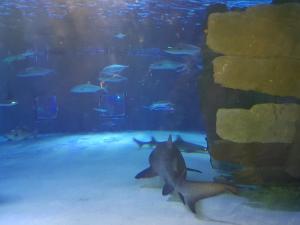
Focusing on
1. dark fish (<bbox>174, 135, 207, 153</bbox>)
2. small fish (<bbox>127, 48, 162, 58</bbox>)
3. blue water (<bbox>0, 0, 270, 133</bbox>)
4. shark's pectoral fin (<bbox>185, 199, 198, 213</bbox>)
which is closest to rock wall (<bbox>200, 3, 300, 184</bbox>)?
shark's pectoral fin (<bbox>185, 199, 198, 213</bbox>)

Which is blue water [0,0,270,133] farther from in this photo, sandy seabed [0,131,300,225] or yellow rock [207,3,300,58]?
yellow rock [207,3,300,58]

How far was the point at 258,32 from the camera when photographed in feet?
19.0

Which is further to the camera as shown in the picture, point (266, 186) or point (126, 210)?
point (266, 186)

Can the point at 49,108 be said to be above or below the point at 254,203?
below

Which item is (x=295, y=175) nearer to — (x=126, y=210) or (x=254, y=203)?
(x=254, y=203)

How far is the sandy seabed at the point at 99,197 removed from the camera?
4.44 m

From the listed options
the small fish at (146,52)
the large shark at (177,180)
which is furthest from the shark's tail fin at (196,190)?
the small fish at (146,52)

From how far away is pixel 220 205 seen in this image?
4941 millimetres

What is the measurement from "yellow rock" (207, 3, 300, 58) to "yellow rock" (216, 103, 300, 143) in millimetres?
879


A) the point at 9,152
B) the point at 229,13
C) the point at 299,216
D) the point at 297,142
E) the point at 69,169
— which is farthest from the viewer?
the point at 9,152

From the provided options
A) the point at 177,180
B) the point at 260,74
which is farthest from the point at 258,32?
the point at 177,180

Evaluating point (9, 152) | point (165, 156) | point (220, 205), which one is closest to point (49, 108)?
point (9, 152)

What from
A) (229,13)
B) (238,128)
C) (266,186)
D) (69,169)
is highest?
(229,13)

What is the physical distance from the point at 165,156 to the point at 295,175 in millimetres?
2044
